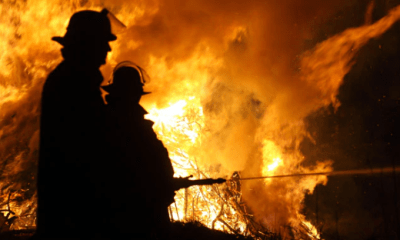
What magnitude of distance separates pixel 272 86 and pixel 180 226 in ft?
15.4

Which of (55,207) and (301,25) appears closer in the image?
(55,207)

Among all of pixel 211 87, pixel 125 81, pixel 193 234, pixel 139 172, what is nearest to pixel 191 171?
pixel 211 87

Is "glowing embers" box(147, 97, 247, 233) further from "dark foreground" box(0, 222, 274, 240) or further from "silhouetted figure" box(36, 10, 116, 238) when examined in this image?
"silhouetted figure" box(36, 10, 116, 238)

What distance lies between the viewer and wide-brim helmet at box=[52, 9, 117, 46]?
2.04 meters

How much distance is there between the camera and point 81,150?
175cm

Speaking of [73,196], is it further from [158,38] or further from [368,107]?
[368,107]

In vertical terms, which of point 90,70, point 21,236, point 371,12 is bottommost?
point 21,236

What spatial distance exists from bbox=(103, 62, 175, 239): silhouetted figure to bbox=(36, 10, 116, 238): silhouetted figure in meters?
0.21

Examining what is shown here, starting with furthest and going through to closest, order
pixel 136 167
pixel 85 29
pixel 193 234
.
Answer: pixel 193 234 < pixel 136 167 < pixel 85 29

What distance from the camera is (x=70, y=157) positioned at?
1.72 metres

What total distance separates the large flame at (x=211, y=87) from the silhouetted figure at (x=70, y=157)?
4.63 metres

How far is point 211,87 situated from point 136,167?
17.6 feet

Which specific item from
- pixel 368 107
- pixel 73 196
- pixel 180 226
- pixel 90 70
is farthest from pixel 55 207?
pixel 368 107

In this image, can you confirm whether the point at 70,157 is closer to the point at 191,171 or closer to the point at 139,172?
the point at 139,172
